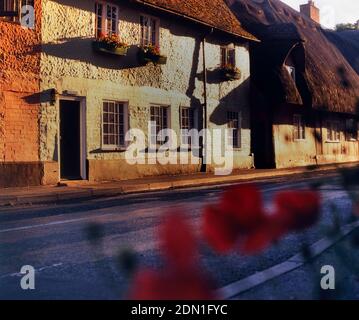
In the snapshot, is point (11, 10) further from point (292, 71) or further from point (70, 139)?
point (292, 71)

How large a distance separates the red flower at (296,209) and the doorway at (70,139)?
13557 mm

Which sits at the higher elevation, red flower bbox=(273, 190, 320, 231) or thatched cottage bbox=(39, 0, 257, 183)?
thatched cottage bbox=(39, 0, 257, 183)

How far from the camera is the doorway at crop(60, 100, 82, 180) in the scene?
46.8 feet

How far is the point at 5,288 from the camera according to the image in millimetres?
3980

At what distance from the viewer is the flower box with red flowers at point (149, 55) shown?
16.1m

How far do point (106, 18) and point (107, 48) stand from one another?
982mm

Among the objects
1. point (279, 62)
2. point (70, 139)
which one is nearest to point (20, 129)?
Answer: point (70, 139)

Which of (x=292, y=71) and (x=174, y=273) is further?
(x=292, y=71)

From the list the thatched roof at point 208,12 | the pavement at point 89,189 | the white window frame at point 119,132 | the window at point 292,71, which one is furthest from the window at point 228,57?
the pavement at point 89,189

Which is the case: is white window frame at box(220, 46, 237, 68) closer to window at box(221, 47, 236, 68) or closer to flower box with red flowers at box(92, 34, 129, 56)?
window at box(221, 47, 236, 68)

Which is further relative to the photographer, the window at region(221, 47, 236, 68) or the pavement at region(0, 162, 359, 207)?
the window at region(221, 47, 236, 68)

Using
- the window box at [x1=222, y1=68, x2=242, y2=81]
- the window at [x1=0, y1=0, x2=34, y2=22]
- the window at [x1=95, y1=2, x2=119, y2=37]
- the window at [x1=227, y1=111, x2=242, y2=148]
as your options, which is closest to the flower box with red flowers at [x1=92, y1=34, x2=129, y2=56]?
the window at [x1=95, y1=2, x2=119, y2=37]

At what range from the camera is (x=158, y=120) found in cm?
1734

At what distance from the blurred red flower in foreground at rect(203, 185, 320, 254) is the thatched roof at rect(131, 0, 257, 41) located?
15.4 m
